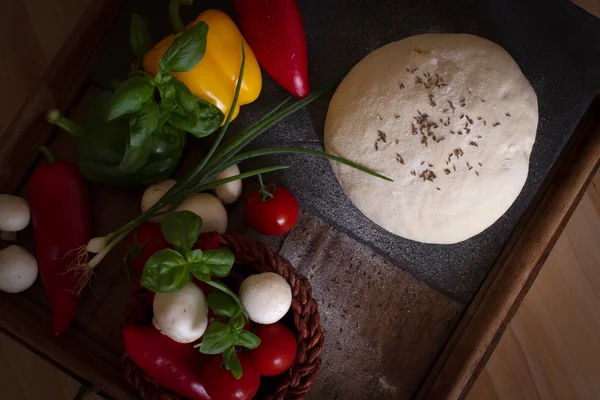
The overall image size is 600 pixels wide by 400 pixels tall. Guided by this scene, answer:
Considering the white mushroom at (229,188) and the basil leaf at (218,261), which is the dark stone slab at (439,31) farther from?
the basil leaf at (218,261)

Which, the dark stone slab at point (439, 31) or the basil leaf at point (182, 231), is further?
the dark stone slab at point (439, 31)

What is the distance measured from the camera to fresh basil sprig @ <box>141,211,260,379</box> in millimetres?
699

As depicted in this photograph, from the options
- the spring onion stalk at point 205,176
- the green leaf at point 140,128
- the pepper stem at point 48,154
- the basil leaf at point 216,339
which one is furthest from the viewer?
the pepper stem at point 48,154

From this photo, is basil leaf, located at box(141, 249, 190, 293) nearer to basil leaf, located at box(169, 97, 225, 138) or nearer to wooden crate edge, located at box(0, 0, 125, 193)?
Answer: basil leaf, located at box(169, 97, 225, 138)

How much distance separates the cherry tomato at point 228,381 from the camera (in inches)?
28.8

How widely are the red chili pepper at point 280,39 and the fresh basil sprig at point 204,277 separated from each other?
0.39m

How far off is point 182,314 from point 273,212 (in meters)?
0.26

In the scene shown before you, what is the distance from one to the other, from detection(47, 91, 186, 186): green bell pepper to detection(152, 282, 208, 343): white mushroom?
10.2 inches

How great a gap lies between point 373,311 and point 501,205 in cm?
30

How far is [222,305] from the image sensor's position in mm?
732

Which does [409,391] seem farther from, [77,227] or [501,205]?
[77,227]

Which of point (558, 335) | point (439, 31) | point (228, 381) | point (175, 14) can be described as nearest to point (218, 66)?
point (175, 14)

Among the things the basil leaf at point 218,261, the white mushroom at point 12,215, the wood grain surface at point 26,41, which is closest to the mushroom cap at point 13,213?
the white mushroom at point 12,215

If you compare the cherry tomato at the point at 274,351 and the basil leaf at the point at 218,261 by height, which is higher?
the basil leaf at the point at 218,261
